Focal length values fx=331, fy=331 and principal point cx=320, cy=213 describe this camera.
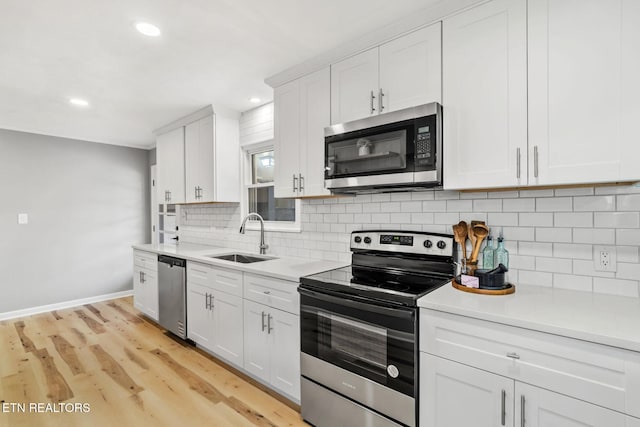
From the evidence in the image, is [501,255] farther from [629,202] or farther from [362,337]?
[362,337]

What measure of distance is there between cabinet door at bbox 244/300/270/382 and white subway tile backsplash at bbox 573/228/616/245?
6.17 ft

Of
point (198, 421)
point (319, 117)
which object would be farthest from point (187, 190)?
point (198, 421)

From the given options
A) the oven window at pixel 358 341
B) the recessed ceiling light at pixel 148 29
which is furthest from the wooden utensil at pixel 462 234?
A: the recessed ceiling light at pixel 148 29

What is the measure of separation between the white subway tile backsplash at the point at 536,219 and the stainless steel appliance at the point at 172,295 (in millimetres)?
2807

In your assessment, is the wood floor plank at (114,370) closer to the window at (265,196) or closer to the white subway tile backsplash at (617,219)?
the window at (265,196)

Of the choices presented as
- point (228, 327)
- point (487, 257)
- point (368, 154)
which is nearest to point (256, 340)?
point (228, 327)

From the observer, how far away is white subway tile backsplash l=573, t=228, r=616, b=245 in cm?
161

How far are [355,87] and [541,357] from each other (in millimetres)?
1792

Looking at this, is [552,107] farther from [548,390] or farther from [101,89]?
[101,89]

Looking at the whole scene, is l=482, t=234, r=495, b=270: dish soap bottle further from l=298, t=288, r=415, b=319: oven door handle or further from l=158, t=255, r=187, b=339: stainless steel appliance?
l=158, t=255, r=187, b=339: stainless steel appliance

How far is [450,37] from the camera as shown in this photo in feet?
5.87

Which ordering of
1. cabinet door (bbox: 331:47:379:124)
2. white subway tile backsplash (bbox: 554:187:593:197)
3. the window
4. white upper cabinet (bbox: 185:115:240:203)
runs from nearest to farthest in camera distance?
white subway tile backsplash (bbox: 554:187:593:197)
cabinet door (bbox: 331:47:379:124)
the window
white upper cabinet (bbox: 185:115:240:203)

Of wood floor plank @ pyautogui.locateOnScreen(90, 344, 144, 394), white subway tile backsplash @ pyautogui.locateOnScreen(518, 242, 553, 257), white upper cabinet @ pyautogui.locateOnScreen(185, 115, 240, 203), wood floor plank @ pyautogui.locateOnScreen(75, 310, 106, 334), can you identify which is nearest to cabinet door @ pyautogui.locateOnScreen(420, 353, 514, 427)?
white subway tile backsplash @ pyautogui.locateOnScreen(518, 242, 553, 257)

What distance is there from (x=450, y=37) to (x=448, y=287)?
1.35 m
